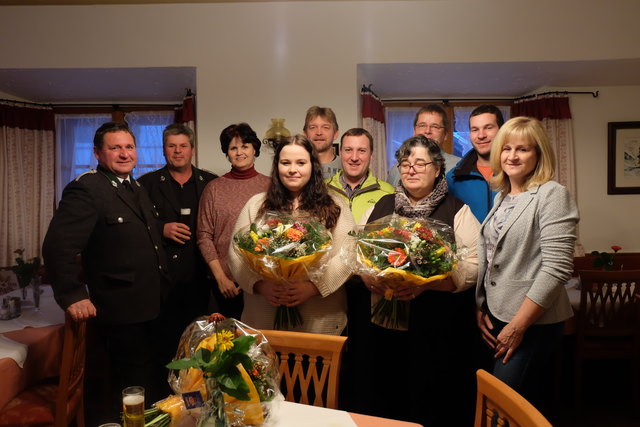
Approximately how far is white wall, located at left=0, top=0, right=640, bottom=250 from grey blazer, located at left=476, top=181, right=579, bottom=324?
106 inches

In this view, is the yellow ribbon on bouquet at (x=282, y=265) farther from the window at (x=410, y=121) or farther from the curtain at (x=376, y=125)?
the window at (x=410, y=121)

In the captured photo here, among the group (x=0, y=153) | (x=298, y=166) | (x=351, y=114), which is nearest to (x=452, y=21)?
(x=351, y=114)

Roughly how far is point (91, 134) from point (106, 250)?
14.1ft

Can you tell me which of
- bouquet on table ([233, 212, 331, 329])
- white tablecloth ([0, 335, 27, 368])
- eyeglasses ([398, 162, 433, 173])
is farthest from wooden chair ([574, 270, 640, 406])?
white tablecloth ([0, 335, 27, 368])

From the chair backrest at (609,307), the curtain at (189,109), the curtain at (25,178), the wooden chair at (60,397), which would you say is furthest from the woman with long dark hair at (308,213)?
the curtain at (25,178)

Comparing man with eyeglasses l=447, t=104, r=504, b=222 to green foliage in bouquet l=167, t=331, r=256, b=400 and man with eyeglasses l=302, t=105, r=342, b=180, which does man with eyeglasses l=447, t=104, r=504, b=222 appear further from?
green foliage in bouquet l=167, t=331, r=256, b=400

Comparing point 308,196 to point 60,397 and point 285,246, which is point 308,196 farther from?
point 60,397

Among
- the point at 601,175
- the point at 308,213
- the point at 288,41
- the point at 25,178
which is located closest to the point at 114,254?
the point at 308,213

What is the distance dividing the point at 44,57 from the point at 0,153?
1880mm

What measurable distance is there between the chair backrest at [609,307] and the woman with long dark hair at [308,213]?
6.12 ft

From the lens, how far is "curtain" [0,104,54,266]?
5.59 meters

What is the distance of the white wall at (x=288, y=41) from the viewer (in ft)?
14.2

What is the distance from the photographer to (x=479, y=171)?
8.77 ft

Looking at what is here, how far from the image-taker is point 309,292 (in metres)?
2.21
